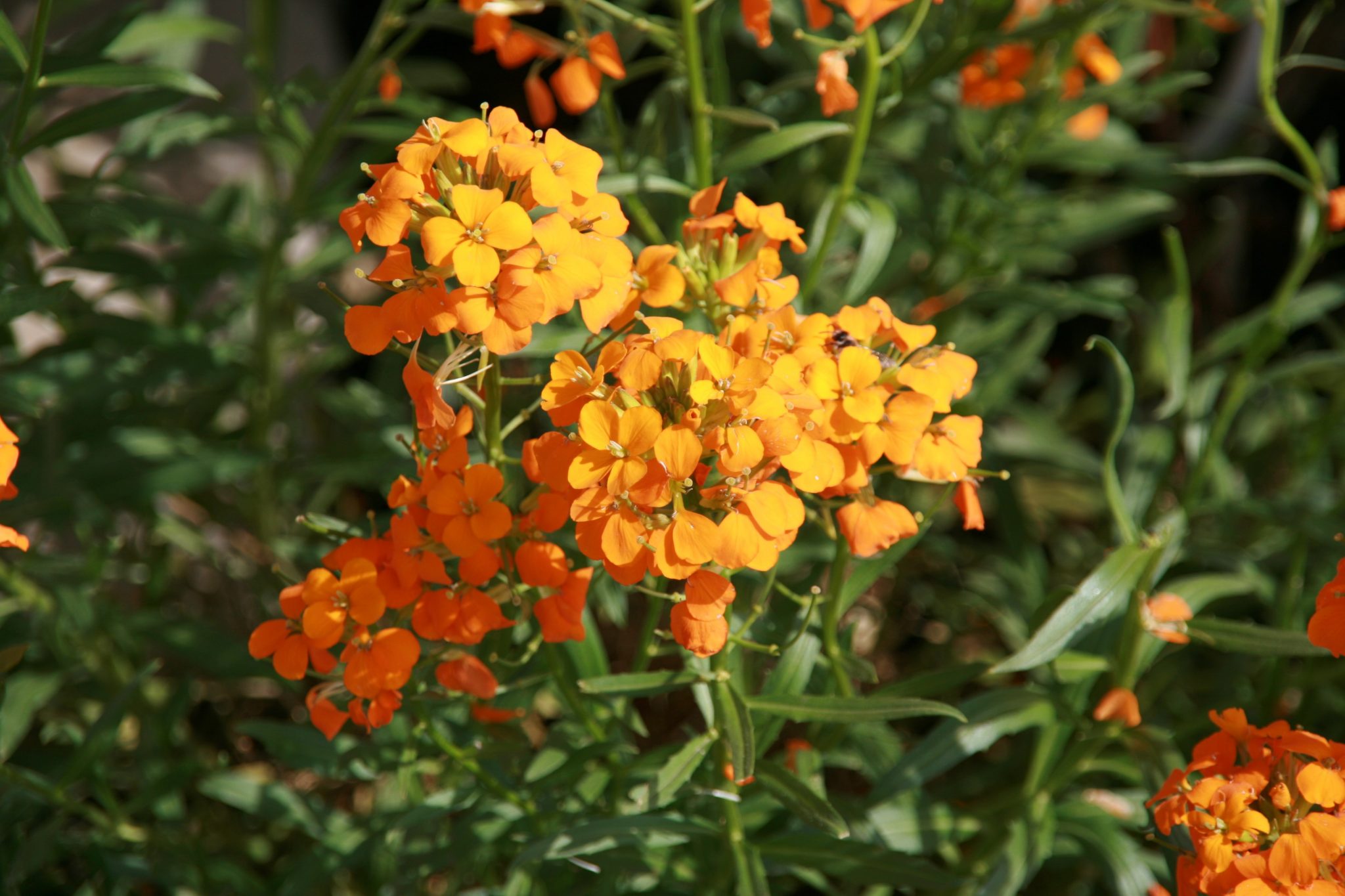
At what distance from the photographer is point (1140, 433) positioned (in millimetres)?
2242

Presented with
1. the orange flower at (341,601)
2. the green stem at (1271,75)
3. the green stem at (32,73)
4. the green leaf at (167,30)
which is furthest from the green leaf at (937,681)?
the green leaf at (167,30)

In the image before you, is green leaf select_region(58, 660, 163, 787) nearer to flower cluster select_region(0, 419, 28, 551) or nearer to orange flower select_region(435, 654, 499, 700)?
flower cluster select_region(0, 419, 28, 551)

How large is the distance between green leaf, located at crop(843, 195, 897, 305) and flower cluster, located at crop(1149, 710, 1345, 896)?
0.79 m

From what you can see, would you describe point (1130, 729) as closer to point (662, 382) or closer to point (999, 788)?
point (999, 788)

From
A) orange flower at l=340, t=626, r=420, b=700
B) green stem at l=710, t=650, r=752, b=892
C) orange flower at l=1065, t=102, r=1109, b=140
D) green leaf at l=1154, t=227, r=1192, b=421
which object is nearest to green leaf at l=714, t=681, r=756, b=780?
green stem at l=710, t=650, r=752, b=892

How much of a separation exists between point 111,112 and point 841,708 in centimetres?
139

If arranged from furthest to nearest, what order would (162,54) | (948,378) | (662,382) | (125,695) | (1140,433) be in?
(162,54), (1140,433), (125,695), (948,378), (662,382)

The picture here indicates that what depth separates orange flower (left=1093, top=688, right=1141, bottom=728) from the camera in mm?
1465

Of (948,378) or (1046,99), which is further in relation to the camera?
(1046,99)

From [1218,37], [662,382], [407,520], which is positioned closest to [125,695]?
[407,520]

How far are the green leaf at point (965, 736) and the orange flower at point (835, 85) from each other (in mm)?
856

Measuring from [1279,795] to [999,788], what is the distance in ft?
3.34

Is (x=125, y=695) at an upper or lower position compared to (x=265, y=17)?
lower

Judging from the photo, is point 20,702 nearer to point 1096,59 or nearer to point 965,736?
point 965,736
